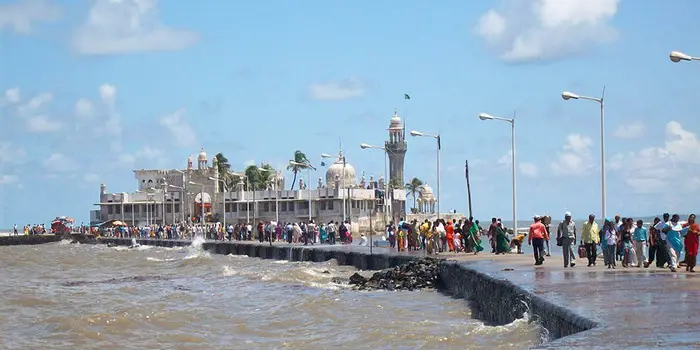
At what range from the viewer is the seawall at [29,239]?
10025 centimetres

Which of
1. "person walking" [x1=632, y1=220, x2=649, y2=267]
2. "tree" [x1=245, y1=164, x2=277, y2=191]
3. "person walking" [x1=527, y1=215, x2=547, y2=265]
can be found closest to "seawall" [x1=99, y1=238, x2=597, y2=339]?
"person walking" [x1=527, y1=215, x2=547, y2=265]

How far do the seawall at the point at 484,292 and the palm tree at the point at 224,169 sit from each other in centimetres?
7480

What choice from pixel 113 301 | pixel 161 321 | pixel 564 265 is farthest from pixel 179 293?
pixel 564 265

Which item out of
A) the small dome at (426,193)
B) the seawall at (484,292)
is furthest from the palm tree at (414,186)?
the seawall at (484,292)

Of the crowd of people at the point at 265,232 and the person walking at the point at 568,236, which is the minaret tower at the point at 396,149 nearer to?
the crowd of people at the point at 265,232

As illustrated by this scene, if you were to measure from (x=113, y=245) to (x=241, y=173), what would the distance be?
1973 inches

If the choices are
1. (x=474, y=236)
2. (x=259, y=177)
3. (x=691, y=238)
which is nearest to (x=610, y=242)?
(x=691, y=238)

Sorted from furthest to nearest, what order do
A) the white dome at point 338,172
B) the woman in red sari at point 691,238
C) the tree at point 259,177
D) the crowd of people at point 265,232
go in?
the tree at point 259,177, the white dome at point 338,172, the crowd of people at point 265,232, the woman in red sari at point 691,238

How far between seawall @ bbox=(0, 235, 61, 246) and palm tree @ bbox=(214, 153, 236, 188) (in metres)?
24.4

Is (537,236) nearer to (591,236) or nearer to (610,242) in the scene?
(591,236)

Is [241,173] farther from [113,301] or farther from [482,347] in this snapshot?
[482,347]

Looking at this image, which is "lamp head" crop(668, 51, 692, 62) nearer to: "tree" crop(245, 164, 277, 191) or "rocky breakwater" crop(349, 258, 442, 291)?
"rocky breakwater" crop(349, 258, 442, 291)

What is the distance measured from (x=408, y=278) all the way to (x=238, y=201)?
7931 centimetres

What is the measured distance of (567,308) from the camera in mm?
13867
